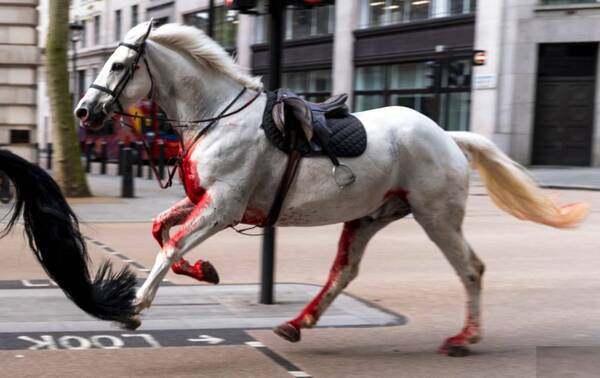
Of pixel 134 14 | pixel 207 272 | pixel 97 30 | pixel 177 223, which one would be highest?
pixel 134 14

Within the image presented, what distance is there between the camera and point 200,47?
18.1 ft

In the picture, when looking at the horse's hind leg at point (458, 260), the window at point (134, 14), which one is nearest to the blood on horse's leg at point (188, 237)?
the horse's hind leg at point (458, 260)

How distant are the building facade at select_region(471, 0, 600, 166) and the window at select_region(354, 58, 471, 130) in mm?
1332

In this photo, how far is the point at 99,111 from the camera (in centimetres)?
521

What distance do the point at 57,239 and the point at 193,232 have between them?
0.80 metres

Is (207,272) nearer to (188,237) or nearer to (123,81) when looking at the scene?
(188,237)

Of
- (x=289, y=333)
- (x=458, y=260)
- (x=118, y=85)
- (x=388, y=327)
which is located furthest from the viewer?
(x=388, y=327)

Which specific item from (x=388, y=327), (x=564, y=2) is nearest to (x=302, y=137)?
(x=388, y=327)

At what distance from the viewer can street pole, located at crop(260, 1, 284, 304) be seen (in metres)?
7.09

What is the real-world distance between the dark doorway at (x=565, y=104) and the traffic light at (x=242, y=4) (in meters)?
22.0

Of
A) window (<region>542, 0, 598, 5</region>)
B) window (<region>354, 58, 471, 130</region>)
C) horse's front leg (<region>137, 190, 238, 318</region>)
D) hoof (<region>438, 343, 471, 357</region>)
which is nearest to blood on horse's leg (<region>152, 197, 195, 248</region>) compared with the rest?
horse's front leg (<region>137, 190, 238, 318</region>)

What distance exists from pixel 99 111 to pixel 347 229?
1.92 meters

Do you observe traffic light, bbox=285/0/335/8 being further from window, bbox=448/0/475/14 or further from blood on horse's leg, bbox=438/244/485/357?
window, bbox=448/0/475/14

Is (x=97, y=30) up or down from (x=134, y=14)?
down
